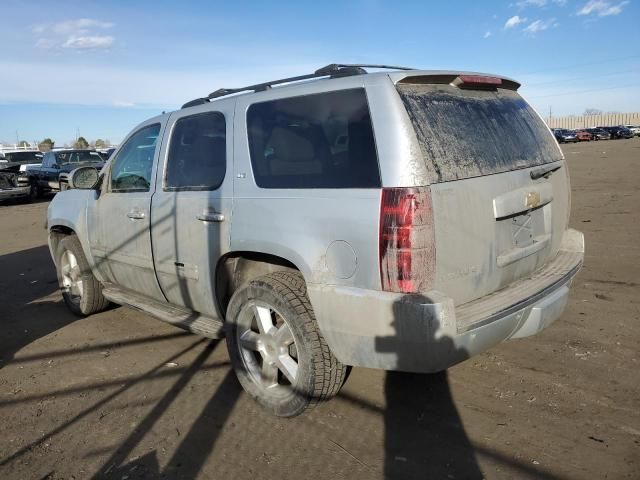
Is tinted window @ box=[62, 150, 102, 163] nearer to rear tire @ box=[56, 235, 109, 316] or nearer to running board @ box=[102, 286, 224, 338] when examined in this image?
rear tire @ box=[56, 235, 109, 316]

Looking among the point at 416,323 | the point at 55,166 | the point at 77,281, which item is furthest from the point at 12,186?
the point at 416,323

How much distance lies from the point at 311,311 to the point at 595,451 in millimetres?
1681

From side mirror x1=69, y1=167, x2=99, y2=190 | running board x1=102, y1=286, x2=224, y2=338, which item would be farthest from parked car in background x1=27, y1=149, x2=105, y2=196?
running board x1=102, y1=286, x2=224, y2=338

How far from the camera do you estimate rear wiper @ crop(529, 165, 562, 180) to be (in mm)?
3232

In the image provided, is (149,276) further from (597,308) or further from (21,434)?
(597,308)

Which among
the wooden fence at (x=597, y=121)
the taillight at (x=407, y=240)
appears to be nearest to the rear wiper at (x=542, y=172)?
the taillight at (x=407, y=240)

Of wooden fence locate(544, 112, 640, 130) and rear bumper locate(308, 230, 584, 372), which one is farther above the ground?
wooden fence locate(544, 112, 640, 130)

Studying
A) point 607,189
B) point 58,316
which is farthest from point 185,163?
point 607,189

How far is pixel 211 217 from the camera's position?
3582mm

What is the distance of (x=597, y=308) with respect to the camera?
486cm

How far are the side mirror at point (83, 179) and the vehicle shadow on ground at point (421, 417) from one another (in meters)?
3.45

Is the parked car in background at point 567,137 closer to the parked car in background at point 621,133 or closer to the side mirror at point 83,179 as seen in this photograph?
the parked car in background at point 621,133

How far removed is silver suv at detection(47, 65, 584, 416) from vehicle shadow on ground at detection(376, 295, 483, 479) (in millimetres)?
18

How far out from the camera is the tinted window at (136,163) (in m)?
4.41
